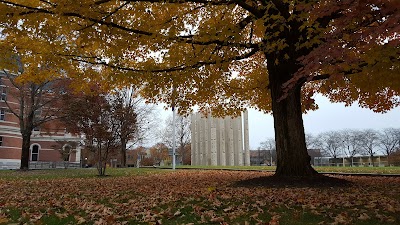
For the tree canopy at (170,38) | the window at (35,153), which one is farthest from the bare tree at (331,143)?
the tree canopy at (170,38)

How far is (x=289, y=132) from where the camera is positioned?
9414mm

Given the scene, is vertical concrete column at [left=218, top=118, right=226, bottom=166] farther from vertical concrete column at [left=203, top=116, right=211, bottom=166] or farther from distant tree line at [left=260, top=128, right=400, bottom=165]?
distant tree line at [left=260, top=128, right=400, bottom=165]

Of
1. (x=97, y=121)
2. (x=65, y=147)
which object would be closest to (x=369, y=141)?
(x=65, y=147)

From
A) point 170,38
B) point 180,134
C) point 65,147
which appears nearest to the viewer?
point 170,38

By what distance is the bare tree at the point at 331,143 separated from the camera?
8788 centimetres

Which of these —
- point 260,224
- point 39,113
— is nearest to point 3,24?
point 260,224

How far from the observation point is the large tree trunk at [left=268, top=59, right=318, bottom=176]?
9.35 metres

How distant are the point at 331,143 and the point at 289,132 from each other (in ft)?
284

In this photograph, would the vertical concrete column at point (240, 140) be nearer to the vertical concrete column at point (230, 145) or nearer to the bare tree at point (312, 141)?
the vertical concrete column at point (230, 145)

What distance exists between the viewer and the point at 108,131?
1680 centimetres

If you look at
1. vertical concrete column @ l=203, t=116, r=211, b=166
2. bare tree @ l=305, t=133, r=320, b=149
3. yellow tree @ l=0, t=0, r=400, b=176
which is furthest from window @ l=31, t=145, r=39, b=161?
bare tree @ l=305, t=133, r=320, b=149

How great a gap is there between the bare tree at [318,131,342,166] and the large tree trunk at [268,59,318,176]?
84500 mm

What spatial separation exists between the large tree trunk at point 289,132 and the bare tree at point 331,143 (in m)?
84.5

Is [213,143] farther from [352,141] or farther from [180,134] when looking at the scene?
[352,141]
